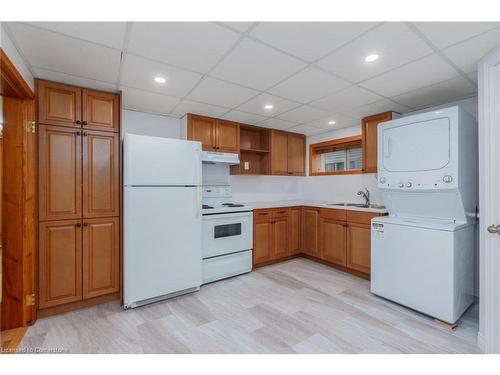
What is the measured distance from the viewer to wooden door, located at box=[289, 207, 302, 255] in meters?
3.71

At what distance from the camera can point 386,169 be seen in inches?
97.3

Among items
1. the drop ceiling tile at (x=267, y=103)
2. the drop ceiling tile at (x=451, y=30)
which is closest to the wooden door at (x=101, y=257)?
the drop ceiling tile at (x=267, y=103)

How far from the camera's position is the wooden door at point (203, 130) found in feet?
10.2

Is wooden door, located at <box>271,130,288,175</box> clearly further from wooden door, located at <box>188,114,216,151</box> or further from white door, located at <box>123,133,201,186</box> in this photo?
white door, located at <box>123,133,201,186</box>

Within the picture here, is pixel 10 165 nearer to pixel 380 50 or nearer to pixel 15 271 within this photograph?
pixel 15 271

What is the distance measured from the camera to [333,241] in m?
3.31

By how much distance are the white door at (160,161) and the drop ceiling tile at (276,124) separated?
132 centimetres

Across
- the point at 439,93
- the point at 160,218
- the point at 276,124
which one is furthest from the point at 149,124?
the point at 439,93

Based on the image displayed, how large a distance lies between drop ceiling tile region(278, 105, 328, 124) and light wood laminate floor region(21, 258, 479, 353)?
218cm

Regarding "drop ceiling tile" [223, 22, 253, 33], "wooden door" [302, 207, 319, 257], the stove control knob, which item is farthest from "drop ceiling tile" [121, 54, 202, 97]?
"wooden door" [302, 207, 319, 257]

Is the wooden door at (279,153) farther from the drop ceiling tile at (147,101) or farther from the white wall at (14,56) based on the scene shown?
the white wall at (14,56)

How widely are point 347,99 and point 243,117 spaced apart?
1.38m

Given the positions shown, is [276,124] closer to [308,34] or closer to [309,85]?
[309,85]
